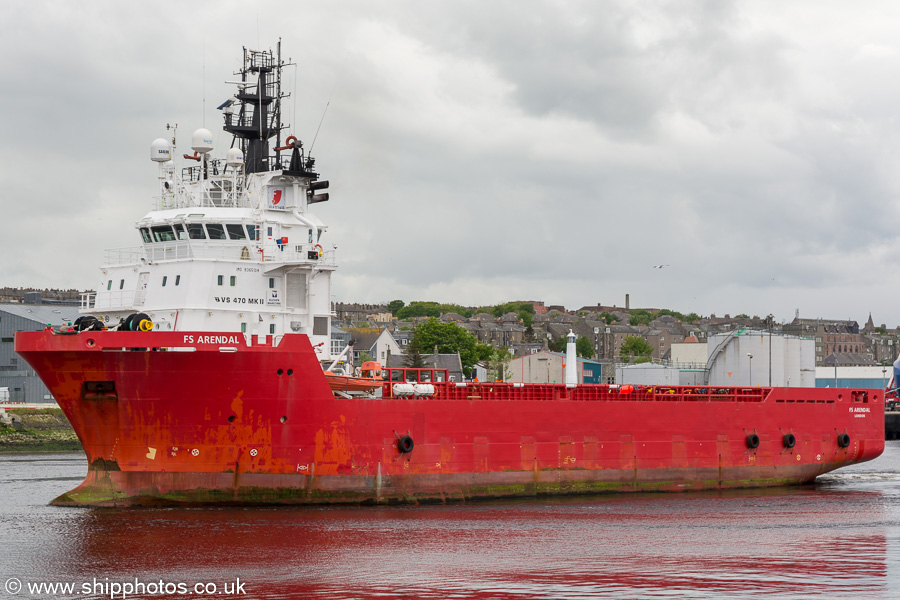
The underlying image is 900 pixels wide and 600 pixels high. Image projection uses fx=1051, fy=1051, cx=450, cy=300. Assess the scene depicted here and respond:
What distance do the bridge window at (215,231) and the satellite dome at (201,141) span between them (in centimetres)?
226

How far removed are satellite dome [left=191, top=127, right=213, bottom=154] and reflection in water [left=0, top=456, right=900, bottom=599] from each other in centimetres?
913

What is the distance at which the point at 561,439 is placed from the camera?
82.1ft

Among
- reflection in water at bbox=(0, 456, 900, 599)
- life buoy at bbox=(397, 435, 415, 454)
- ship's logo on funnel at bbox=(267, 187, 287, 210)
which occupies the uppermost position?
ship's logo on funnel at bbox=(267, 187, 287, 210)

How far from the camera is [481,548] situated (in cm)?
1814

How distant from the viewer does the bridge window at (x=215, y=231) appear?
24781mm

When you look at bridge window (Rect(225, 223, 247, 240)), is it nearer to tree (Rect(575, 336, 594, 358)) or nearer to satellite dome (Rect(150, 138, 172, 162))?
satellite dome (Rect(150, 138, 172, 162))

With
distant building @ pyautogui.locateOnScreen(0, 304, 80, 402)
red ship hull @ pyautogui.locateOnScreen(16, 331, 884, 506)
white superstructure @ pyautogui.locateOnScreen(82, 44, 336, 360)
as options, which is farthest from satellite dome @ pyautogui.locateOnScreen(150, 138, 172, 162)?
distant building @ pyautogui.locateOnScreen(0, 304, 80, 402)

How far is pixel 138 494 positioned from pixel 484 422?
7.65m

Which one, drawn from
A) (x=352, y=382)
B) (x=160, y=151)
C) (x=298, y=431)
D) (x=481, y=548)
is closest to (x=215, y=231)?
(x=160, y=151)

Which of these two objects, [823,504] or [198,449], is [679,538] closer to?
[823,504]

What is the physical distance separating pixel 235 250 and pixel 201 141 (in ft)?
10.3

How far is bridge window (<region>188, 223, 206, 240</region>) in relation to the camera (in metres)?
24.7

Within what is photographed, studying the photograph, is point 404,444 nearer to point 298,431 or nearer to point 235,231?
point 298,431

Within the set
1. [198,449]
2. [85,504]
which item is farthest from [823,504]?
[85,504]
